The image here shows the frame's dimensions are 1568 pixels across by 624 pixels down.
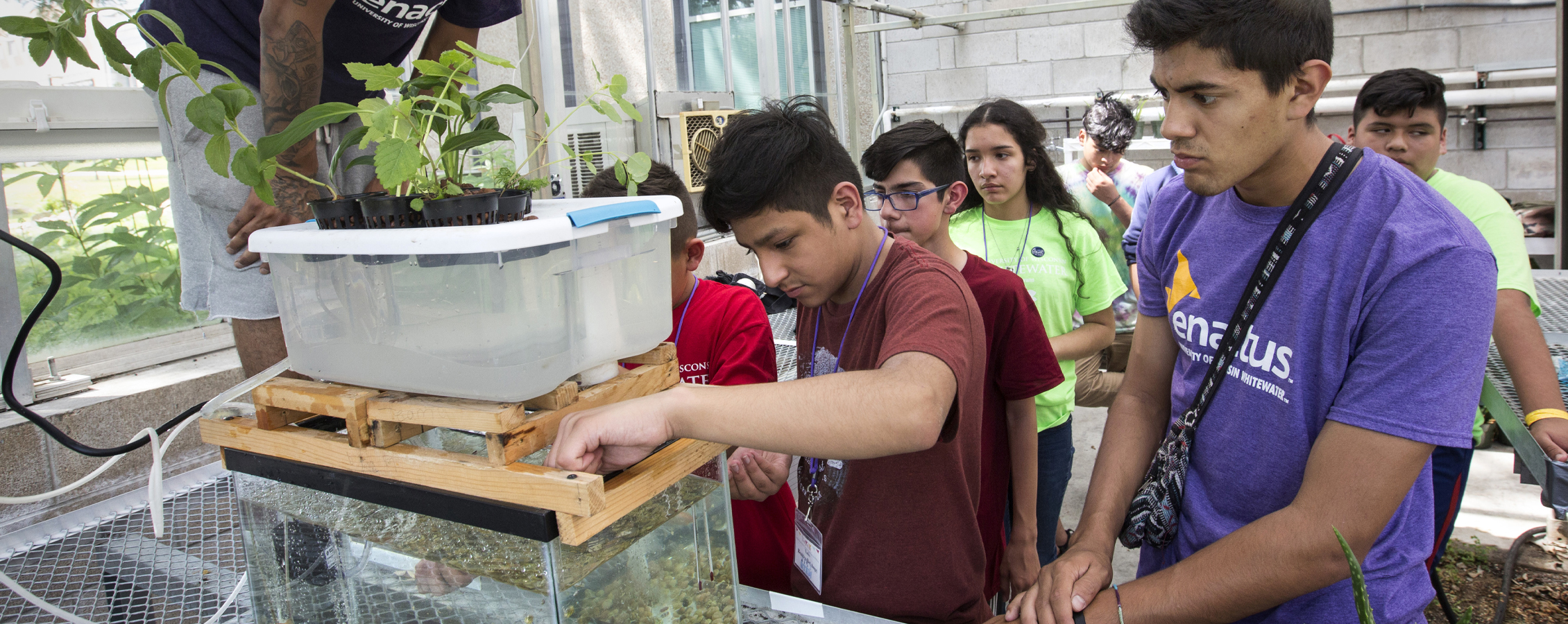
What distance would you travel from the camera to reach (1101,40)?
751cm

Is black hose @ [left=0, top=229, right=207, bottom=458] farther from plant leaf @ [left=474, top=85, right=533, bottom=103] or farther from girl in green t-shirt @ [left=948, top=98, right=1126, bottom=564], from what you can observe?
girl in green t-shirt @ [left=948, top=98, right=1126, bottom=564]

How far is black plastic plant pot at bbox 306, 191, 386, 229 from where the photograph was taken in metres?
0.93

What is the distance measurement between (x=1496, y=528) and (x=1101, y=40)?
17.5 ft

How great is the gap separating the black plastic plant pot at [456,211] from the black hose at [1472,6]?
743cm

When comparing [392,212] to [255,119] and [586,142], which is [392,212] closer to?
[255,119]

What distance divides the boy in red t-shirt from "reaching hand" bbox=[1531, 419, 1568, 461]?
1653 millimetres

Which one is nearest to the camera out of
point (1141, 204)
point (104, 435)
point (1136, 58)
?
point (104, 435)

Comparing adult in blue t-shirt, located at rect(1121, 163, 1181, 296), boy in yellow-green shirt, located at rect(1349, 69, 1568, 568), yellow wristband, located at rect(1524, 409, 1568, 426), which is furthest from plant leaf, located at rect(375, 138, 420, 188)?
adult in blue t-shirt, located at rect(1121, 163, 1181, 296)

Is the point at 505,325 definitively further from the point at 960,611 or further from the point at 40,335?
the point at 40,335

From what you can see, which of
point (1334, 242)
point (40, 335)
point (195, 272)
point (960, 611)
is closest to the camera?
point (1334, 242)

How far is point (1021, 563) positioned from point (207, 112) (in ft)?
5.28

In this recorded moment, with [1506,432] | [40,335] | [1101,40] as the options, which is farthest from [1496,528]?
[1101,40]

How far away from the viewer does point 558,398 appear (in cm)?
96

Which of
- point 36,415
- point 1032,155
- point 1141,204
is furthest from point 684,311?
point 1141,204
